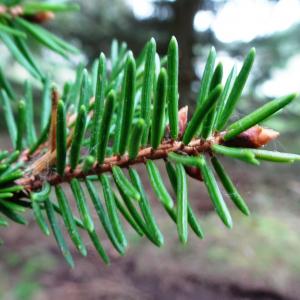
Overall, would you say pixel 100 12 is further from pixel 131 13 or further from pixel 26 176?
pixel 26 176

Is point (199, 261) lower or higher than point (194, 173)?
lower

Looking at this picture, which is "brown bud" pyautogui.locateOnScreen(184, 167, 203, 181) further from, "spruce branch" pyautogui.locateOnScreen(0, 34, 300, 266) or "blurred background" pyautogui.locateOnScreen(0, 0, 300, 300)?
"blurred background" pyautogui.locateOnScreen(0, 0, 300, 300)

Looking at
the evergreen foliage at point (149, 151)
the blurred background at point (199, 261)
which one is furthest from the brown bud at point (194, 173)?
the blurred background at point (199, 261)

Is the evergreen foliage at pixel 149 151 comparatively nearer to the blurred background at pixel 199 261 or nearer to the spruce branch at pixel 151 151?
the spruce branch at pixel 151 151

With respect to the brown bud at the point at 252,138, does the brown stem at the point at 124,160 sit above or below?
below

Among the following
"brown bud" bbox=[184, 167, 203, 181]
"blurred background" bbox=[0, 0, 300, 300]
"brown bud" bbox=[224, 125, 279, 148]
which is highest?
"brown bud" bbox=[224, 125, 279, 148]

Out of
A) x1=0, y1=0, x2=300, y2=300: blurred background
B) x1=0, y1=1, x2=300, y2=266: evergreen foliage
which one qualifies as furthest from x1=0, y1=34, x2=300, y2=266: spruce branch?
x1=0, y1=0, x2=300, y2=300: blurred background

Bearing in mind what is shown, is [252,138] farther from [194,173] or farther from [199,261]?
[199,261]

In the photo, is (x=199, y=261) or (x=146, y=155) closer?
(x=146, y=155)

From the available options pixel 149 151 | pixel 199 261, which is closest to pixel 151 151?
pixel 149 151
